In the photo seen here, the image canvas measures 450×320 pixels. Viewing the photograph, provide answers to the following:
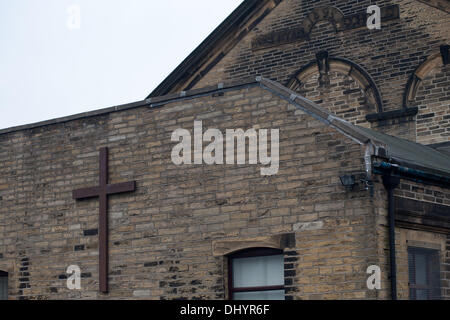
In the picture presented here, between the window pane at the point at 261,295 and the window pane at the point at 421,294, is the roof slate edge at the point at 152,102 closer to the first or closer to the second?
the window pane at the point at 261,295

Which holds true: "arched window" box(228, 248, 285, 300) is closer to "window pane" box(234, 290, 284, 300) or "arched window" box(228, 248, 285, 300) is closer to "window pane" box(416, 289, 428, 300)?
"window pane" box(234, 290, 284, 300)

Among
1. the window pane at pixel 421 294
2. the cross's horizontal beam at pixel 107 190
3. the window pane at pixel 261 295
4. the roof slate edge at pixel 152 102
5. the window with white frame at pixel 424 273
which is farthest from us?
the cross's horizontal beam at pixel 107 190

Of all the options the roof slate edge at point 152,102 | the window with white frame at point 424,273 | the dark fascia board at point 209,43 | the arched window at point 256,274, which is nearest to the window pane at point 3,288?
the roof slate edge at point 152,102

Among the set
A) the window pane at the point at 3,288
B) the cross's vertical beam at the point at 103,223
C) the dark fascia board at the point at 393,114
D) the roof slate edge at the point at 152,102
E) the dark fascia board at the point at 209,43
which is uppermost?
the dark fascia board at the point at 209,43

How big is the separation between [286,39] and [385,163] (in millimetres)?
9711

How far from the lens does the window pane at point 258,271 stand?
13.5m

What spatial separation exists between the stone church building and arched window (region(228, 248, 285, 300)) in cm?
2

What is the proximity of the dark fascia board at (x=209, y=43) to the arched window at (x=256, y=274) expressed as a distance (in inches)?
384

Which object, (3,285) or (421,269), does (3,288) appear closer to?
(3,285)

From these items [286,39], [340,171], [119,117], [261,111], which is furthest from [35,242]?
[286,39]

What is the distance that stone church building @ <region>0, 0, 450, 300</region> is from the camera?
12.8m

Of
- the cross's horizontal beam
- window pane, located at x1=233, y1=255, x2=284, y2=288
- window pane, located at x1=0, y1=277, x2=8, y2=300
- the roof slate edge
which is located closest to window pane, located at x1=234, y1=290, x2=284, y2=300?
window pane, located at x1=233, y1=255, x2=284, y2=288

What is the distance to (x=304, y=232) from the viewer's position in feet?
42.9

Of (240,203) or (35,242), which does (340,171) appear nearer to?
(240,203)
